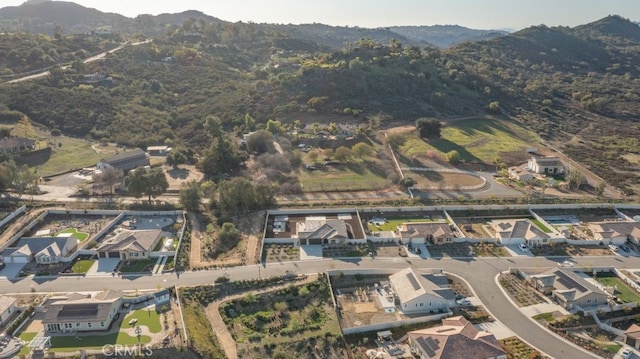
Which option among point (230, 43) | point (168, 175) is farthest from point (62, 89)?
point (230, 43)

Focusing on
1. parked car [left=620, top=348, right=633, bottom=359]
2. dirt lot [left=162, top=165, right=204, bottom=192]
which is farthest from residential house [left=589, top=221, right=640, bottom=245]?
dirt lot [left=162, top=165, right=204, bottom=192]

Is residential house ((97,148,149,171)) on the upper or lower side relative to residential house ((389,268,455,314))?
upper

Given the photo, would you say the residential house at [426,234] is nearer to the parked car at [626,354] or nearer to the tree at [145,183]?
the parked car at [626,354]

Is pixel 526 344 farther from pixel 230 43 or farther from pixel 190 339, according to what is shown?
pixel 230 43

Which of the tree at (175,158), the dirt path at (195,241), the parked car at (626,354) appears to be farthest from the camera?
the tree at (175,158)

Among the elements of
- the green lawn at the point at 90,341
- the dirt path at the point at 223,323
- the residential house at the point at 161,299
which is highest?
the residential house at the point at 161,299

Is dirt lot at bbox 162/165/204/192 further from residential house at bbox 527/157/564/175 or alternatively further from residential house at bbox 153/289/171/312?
residential house at bbox 527/157/564/175

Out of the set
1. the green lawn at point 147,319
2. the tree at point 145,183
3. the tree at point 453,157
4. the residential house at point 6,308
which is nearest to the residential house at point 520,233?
the tree at point 453,157

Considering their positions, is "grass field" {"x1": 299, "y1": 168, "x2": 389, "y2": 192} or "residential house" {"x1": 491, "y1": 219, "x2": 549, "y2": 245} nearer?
"residential house" {"x1": 491, "y1": 219, "x2": 549, "y2": 245}
